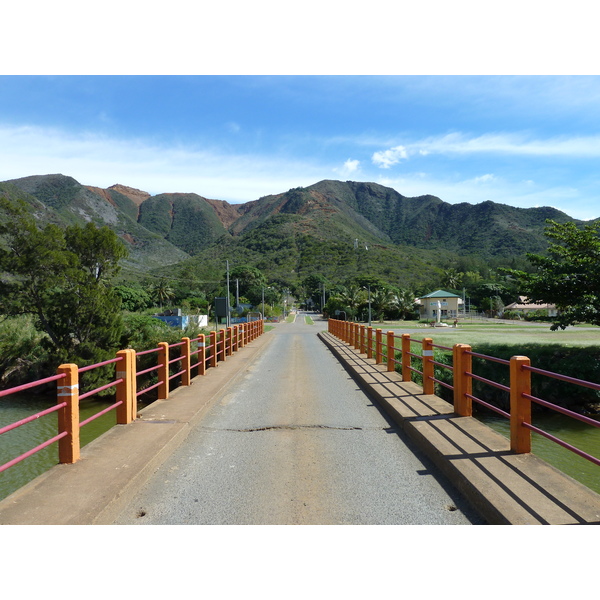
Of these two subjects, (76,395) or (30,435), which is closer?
(76,395)

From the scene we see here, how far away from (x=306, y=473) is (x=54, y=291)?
29.9m

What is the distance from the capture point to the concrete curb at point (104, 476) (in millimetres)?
3801

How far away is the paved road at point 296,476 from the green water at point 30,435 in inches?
225

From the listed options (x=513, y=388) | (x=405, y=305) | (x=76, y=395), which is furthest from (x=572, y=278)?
(x=405, y=305)

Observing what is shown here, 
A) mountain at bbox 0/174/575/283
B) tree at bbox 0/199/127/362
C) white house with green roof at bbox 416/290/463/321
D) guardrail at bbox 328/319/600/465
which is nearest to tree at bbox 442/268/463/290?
mountain at bbox 0/174/575/283

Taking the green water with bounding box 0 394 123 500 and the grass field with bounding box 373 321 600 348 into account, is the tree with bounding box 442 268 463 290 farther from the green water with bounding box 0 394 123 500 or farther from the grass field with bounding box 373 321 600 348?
the green water with bounding box 0 394 123 500

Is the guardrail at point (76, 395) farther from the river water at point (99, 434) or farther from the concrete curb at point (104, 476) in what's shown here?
the river water at point (99, 434)

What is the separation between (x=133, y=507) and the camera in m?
4.23

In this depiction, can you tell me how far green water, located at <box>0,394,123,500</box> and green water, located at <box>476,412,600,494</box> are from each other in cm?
1118

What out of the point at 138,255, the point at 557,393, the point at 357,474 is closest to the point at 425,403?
the point at 357,474

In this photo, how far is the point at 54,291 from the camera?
30.3 meters

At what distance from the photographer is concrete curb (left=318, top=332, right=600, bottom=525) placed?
3.72 meters

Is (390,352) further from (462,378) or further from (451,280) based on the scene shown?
(451,280)

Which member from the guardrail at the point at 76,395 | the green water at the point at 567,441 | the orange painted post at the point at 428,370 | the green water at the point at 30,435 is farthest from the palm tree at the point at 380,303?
the orange painted post at the point at 428,370
